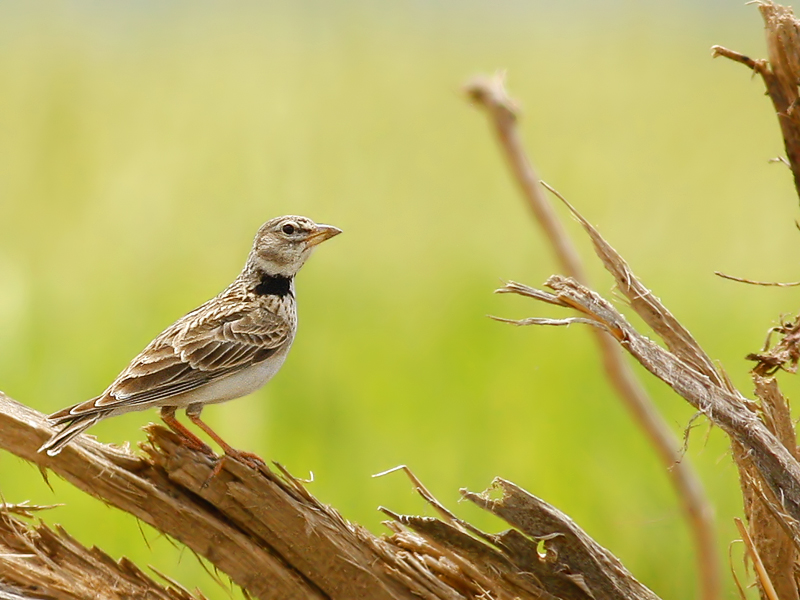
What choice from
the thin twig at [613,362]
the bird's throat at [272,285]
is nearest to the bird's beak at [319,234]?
the bird's throat at [272,285]

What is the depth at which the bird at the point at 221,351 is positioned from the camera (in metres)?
3.31

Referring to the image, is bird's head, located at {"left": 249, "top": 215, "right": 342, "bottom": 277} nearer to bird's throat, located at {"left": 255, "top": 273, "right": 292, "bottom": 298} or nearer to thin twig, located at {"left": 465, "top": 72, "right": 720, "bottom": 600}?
bird's throat, located at {"left": 255, "top": 273, "right": 292, "bottom": 298}

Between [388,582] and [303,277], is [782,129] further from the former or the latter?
[303,277]

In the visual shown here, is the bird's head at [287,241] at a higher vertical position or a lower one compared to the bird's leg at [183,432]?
higher

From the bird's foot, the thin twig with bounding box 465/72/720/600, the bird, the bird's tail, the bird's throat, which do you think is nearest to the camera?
the bird's tail

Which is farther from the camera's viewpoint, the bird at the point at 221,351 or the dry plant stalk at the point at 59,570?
the bird at the point at 221,351

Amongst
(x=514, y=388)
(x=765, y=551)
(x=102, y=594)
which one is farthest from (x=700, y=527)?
(x=514, y=388)

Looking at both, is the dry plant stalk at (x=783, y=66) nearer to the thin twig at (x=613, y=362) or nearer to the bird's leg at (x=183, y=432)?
the thin twig at (x=613, y=362)

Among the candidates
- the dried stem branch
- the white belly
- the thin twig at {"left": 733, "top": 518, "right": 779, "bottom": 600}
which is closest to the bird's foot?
the white belly

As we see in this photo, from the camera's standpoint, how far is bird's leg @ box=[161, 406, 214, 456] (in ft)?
10.4

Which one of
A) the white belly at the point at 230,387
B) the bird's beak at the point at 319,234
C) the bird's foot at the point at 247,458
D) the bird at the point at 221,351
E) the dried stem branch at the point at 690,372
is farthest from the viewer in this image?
the bird's beak at the point at 319,234

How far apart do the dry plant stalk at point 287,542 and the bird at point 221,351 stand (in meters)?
0.12

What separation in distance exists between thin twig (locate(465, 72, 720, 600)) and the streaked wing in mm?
1295

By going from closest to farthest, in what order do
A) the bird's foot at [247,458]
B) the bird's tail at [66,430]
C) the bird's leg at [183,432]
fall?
the bird's tail at [66,430] → the bird's foot at [247,458] → the bird's leg at [183,432]
